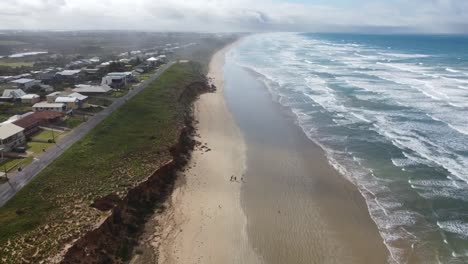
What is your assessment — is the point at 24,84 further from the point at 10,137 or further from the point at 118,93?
the point at 10,137

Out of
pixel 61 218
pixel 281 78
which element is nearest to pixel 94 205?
pixel 61 218

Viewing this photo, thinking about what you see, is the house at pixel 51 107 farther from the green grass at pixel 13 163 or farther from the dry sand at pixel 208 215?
the dry sand at pixel 208 215

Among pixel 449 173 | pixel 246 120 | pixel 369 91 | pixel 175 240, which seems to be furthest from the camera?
pixel 369 91

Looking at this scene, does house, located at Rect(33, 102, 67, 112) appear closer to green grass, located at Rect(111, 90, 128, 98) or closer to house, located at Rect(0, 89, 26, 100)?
house, located at Rect(0, 89, 26, 100)

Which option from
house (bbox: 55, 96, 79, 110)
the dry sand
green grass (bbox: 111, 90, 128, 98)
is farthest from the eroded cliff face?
green grass (bbox: 111, 90, 128, 98)

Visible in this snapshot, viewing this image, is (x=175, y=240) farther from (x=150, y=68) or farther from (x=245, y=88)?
(x=150, y=68)

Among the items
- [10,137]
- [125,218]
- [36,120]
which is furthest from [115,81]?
[125,218]
